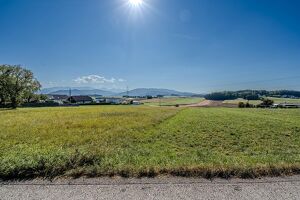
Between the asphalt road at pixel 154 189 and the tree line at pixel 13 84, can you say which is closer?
the asphalt road at pixel 154 189

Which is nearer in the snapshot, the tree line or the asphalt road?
the asphalt road

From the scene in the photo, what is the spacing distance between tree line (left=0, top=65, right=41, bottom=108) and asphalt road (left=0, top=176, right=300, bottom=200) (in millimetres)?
62089

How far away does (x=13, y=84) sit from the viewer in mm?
55656

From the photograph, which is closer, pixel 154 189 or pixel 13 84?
pixel 154 189

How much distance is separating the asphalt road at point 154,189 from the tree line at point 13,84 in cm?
6209

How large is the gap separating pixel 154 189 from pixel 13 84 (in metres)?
64.0

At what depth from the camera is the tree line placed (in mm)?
55062

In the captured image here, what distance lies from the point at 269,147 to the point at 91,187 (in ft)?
30.2

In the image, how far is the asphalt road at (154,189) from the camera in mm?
3756

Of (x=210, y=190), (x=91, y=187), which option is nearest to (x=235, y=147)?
(x=210, y=190)

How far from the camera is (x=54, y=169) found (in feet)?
16.0

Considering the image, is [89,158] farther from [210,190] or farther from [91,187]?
[210,190]

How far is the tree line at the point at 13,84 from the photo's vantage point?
55062 millimetres

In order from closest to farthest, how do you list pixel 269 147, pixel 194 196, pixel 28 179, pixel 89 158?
pixel 194 196, pixel 28 179, pixel 89 158, pixel 269 147
